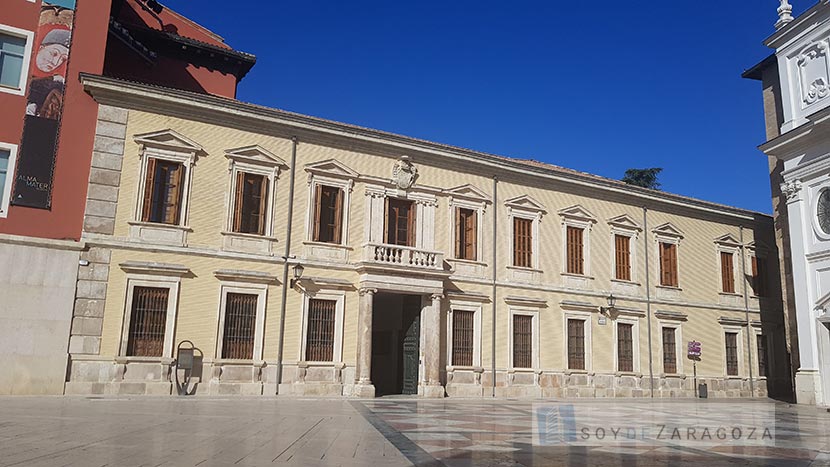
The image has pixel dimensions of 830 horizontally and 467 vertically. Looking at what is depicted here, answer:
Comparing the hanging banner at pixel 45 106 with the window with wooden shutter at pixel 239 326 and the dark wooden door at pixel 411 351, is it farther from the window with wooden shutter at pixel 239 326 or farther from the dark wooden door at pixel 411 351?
the dark wooden door at pixel 411 351

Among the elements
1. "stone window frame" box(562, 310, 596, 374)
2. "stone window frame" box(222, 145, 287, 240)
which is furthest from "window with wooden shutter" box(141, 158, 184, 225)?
"stone window frame" box(562, 310, 596, 374)

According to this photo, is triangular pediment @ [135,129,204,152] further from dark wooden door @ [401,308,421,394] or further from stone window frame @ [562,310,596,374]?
stone window frame @ [562,310,596,374]

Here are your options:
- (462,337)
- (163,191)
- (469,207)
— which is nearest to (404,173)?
(469,207)

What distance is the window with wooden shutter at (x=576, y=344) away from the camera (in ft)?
78.1

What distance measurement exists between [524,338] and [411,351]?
4.46 metres

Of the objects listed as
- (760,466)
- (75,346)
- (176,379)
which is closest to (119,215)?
(75,346)

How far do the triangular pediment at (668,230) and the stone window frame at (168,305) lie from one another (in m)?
19.1

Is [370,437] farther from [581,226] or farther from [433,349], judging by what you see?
[581,226]

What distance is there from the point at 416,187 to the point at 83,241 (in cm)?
1026

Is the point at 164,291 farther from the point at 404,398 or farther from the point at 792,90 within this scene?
the point at 792,90

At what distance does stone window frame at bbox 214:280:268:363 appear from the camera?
18.0 m

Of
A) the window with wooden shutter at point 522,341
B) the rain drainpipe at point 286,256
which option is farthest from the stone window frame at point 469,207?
the rain drainpipe at point 286,256

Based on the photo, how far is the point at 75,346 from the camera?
53.6 ft

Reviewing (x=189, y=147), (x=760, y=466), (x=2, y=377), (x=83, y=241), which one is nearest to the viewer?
(x=760, y=466)
